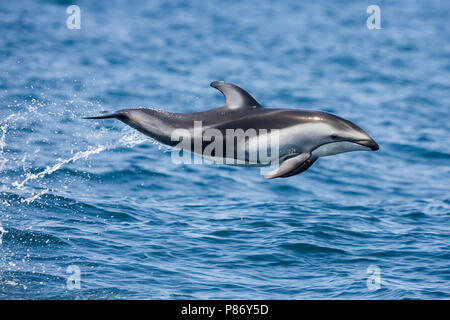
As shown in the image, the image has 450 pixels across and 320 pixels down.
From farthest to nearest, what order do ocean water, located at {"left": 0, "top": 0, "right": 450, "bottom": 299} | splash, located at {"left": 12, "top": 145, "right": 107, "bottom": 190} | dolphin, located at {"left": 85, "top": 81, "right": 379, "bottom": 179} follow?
splash, located at {"left": 12, "top": 145, "right": 107, "bottom": 190}
ocean water, located at {"left": 0, "top": 0, "right": 450, "bottom": 299}
dolphin, located at {"left": 85, "top": 81, "right": 379, "bottom": 179}

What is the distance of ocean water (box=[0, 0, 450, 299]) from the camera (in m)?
11.3

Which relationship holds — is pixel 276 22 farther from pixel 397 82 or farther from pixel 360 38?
pixel 397 82

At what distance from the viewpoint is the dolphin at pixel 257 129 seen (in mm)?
9469

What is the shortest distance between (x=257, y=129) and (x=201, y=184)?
6.68 metres

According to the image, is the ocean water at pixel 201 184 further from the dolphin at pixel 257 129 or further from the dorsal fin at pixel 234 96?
the dorsal fin at pixel 234 96

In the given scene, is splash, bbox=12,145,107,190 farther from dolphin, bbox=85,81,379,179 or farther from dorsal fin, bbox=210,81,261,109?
dorsal fin, bbox=210,81,261,109

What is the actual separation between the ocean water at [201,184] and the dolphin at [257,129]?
2.25 metres

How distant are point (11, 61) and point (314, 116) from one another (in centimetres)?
1739

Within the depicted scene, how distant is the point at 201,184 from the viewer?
16.0m

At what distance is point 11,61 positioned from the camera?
24.8 meters

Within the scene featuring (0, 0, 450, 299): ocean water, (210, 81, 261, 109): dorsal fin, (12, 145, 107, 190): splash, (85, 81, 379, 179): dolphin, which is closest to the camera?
(85, 81, 379, 179): dolphin

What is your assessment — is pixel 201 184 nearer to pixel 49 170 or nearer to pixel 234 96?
pixel 49 170

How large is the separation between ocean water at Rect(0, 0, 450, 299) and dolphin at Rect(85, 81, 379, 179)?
225cm

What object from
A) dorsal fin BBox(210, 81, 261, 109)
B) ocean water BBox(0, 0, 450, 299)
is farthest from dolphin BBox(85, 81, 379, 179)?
ocean water BBox(0, 0, 450, 299)
